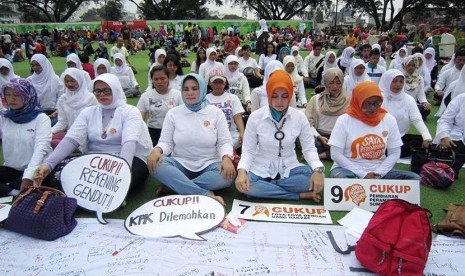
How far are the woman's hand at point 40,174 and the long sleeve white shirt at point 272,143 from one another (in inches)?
67.9

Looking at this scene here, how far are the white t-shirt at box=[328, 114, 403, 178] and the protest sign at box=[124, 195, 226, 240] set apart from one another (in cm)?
136

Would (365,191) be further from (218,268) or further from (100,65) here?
(100,65)

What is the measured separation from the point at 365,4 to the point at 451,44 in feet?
97.3

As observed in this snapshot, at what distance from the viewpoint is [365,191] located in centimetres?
315

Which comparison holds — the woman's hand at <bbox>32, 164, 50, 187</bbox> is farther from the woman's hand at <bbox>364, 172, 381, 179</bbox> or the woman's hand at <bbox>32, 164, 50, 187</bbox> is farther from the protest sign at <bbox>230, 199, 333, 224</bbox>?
the woman's hand at <bbox>364, 172, 381, 179</bbox>

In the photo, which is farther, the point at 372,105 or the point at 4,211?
the point at 372,105

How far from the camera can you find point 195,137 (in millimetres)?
3432

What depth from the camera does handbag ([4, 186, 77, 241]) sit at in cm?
267

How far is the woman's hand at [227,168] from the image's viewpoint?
3.25 metres

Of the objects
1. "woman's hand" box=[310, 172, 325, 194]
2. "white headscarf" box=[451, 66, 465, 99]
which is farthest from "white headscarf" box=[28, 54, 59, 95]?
"white headscarf" box=[451, 66, 465, 99]

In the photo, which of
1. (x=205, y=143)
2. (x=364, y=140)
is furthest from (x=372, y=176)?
(x=205, y=143)

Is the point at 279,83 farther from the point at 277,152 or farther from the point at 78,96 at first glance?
the point at 78,96

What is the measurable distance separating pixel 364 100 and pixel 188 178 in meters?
1.82

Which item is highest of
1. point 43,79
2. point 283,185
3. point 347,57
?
point 347,57
